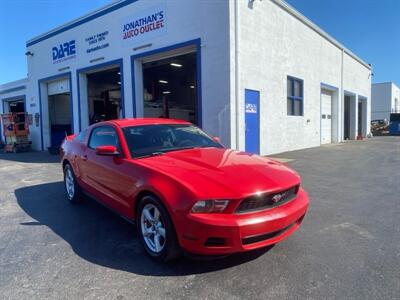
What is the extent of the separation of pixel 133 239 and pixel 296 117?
12.8 m

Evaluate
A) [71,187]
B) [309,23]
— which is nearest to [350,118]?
[309,23]

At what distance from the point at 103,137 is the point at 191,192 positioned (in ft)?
8.29

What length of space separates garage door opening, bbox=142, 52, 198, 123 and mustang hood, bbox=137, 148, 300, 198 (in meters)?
11.8

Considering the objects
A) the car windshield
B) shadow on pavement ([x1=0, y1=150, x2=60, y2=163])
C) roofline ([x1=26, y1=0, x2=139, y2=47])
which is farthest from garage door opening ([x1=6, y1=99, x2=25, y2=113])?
the car windshield

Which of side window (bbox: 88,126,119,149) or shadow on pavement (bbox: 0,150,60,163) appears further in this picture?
shadow on pavement (bbox: 0,150,60,163)

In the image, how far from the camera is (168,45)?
12.1m

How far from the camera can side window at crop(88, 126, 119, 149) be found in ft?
14.8

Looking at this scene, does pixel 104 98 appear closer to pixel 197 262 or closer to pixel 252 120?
pixel 252 120

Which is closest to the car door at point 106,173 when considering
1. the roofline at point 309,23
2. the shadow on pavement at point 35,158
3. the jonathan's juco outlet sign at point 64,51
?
the shadow on pavement at point 35,158

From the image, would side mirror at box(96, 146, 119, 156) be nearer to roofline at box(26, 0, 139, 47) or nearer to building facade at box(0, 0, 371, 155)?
building facade at box(0, 0, 371, 155)

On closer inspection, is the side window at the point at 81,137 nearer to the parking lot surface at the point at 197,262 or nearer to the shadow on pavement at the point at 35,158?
the parking lot surface at the point at 197,262

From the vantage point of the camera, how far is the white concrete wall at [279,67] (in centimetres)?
1140

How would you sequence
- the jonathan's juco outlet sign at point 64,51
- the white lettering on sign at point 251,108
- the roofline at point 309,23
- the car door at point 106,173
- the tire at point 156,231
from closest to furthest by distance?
1. the tire at point 156,231
2. the car door at point 106,173
3. the white lettering on sign at point 251,108
4. the roofline at point 309,23
5. the jonathan's juco outlet sign at point 64,51

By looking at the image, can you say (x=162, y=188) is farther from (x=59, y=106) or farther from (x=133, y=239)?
(x=59, y=106)
